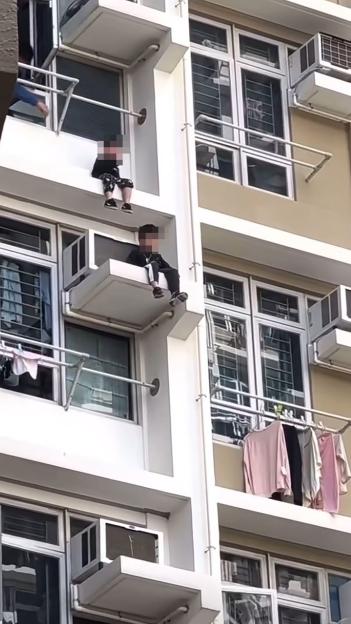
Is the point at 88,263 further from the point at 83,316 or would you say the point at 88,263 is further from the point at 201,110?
the point at 201,110

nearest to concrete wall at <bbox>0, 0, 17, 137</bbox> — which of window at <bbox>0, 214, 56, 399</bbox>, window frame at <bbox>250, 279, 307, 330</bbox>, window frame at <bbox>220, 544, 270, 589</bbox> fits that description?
window at <bbox>0, 214, 56, 399</bbox>

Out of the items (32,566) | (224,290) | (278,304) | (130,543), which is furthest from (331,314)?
(32,566)

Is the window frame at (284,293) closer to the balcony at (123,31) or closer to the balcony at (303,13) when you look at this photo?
the balcony at (123,31)

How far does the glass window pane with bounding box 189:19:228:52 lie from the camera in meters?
11.3

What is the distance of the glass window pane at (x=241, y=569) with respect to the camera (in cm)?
975

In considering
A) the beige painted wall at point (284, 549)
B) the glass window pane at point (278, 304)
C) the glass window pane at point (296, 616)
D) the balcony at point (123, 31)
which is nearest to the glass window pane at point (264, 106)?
the balcony at point (123, 31)

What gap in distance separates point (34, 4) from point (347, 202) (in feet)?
7.87

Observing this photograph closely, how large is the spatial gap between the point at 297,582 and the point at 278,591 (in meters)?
0.18

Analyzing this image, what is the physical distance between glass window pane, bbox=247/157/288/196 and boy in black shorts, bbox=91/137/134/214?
108cm

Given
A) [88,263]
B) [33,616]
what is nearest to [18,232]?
[88,263]

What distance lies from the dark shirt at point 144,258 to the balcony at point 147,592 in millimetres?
1807

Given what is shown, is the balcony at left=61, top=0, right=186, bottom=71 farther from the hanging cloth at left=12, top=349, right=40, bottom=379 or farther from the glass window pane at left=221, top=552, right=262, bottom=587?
the glass window pane at left=221, top=552, right=262, bottom=587

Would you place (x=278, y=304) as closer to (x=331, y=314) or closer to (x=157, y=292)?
(x=331, y=314)

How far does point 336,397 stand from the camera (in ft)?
34.7
